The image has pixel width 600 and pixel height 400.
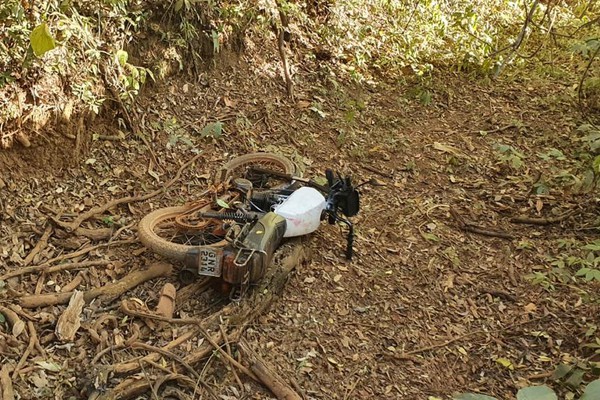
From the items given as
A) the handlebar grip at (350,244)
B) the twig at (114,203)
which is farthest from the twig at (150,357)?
the handlebar grip at (350,244)

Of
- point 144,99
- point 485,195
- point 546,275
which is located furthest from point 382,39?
point 546,275

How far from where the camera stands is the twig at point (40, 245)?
133 inches

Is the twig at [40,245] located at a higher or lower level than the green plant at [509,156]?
lower

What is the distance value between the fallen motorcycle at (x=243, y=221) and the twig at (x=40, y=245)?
1.99 ft

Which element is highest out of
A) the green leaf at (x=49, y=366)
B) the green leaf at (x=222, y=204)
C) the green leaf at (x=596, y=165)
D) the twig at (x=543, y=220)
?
the green leaf at (x=596, y=165)

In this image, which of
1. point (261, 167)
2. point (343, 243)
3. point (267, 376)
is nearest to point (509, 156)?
point (343, 243)

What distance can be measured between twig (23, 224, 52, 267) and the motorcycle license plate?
110 centimetres

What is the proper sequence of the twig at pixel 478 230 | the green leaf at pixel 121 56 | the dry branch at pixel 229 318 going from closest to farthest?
1. the dry branch at pixel 229 318
2. the green leaf at pixel 121 56
3. the twig at pixel 478 230

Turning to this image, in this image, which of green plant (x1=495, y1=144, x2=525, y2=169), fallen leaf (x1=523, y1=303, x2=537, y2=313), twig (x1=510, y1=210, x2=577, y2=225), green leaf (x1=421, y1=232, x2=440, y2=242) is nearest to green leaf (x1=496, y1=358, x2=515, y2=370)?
fallen leaf (x1=523, y1=303, x2=537, y2=313)

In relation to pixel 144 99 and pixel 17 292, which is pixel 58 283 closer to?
pixel 17 292

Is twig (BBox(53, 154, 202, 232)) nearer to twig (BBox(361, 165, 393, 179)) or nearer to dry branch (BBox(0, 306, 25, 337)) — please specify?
dry branch (BBox(0, 306, 25, 337))

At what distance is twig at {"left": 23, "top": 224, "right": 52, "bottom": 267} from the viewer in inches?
133

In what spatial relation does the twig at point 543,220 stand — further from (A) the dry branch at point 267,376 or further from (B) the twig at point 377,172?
(A) the dry branch at point 267,376

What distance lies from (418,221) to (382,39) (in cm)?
307
